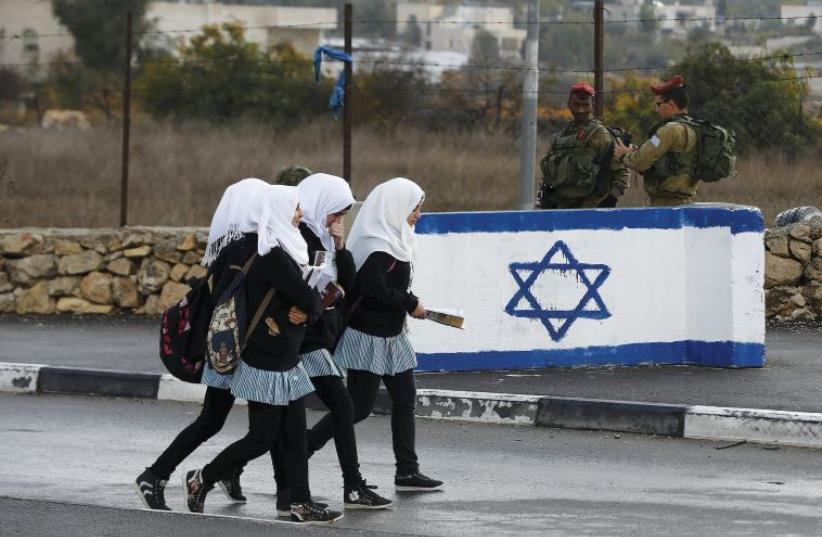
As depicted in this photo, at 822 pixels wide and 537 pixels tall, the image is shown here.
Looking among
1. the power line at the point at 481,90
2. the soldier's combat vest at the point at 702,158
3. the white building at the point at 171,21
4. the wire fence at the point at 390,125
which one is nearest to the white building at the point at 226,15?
the white building at the point at 171,21

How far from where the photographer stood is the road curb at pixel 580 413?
884cm

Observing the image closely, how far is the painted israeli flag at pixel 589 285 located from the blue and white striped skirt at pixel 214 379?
3.69 m

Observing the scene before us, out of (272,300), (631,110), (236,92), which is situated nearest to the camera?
(272,300)

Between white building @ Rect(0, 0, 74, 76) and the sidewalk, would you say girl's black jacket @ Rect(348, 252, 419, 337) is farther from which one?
white building @ Rect(0, 0, 74, 76)

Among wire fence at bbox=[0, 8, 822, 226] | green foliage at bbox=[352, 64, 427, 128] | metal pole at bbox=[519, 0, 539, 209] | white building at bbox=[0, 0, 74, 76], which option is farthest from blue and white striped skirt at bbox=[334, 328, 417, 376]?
white building at bbox=[0, 0, 74, 76]

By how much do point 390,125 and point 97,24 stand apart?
3861 centimetres

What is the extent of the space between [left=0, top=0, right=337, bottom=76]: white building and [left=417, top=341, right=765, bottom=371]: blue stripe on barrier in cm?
5665

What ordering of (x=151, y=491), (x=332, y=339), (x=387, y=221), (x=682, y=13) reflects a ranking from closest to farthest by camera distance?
1. (x=151, y=491)
2. (x=332, y=339)
3. (x=387, y=221)
4. (x=682, y=13)

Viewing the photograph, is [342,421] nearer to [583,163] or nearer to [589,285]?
[589,285]

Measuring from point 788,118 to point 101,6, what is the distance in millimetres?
53115

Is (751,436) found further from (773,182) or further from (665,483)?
(773,182)

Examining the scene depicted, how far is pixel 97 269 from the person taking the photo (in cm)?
1480

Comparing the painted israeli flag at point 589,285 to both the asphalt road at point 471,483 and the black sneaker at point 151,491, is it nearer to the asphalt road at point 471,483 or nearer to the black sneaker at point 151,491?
the asphalt road at point 471,483

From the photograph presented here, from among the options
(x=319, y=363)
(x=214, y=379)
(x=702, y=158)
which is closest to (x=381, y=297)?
(x=319, y=363)
